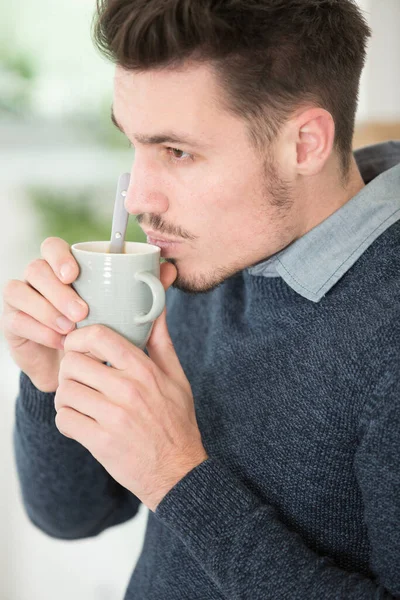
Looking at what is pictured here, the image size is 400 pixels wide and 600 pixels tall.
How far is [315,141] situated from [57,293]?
48 cm

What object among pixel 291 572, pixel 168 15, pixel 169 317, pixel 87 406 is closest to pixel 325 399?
pixel 291 572

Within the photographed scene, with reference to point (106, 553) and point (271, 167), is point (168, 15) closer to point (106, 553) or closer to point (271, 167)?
point (271, 167)

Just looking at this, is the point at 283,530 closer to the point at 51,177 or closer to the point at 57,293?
the point at 57,293

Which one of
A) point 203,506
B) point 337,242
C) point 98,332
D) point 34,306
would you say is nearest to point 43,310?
point 34,306

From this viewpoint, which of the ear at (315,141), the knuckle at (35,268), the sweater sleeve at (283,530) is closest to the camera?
the sweater sleeve at (283,530)

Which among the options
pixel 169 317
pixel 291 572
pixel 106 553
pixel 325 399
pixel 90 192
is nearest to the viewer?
pixel 291 572

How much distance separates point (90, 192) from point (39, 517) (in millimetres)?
976

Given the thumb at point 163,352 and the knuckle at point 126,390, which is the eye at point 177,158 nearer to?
the thumb at point 163,352

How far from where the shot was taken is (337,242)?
1071 mm

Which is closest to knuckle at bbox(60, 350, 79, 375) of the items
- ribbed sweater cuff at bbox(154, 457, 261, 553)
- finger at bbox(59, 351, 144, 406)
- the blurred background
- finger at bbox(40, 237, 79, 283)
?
finger at bbox(59, 351, 144, 406)

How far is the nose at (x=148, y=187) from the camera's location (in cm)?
103

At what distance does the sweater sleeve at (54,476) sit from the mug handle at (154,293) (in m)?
0.37

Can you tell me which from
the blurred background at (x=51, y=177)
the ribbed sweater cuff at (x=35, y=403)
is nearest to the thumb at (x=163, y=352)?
the ribbed sweater cuff at (x=35, y=403)

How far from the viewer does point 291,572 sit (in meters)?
0.88
